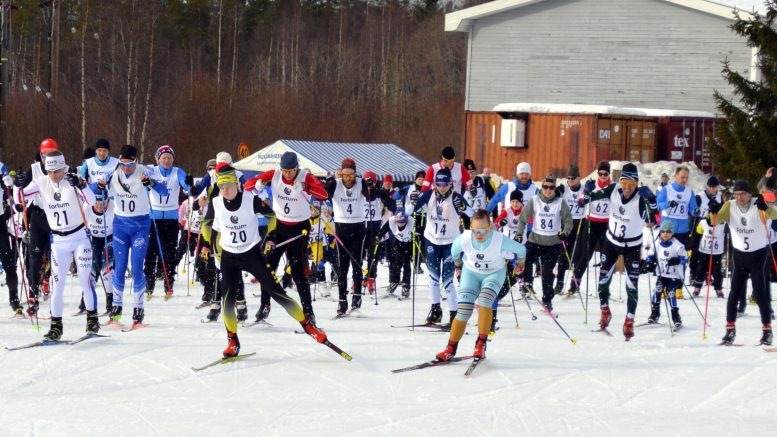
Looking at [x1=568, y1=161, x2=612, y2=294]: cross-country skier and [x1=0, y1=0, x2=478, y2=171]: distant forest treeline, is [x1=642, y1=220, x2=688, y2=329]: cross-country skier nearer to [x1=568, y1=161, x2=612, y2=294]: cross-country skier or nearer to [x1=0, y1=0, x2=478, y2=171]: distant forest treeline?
[x1=568, y1=161, x2=612, y2=294]: cross-country skier

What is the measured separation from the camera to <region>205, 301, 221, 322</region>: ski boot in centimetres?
1207

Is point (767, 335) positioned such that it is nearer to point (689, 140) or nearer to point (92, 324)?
point (92, 324)

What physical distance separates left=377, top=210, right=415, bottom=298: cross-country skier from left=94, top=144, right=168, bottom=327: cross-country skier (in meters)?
4.12

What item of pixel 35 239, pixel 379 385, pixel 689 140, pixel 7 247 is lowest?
pixel 379 385

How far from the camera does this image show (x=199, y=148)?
42906 millimetres

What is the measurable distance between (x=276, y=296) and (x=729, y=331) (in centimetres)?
482

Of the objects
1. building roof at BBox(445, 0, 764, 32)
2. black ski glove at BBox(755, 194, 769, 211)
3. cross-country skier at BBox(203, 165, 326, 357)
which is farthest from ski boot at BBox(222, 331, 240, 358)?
building roof at BBox(445, 0, 764, 32)

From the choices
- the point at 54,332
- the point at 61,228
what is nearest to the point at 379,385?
the point at 54,332

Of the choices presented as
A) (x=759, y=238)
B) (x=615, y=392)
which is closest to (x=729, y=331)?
(x=759, y=238)

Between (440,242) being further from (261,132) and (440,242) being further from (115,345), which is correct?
(261,132)

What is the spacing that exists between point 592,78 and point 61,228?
96.0 ft

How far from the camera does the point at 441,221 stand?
37.5ft

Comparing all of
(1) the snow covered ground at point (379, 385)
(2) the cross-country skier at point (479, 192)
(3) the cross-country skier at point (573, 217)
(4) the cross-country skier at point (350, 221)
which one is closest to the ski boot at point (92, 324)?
(1) the snow covered ground at point (379, 385)

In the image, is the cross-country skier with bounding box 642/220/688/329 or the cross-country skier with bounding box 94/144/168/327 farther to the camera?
the cross-country skier with bounding box 642/220/688/329
